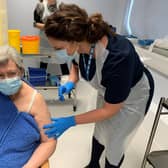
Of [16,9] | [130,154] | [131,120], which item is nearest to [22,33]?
[16,9]

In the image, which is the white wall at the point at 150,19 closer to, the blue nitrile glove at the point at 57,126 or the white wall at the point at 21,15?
the white wall at the point at 21,15

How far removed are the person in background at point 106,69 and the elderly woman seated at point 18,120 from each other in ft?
0.25

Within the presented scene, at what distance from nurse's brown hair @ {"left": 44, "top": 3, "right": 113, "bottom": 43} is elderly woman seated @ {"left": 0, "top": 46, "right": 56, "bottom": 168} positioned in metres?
0.24

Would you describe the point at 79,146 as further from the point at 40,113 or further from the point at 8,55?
the point at 8,55

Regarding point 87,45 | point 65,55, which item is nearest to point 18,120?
point 87,45

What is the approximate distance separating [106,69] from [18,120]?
0.52 m

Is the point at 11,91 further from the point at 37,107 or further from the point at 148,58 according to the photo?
the point at 148,58

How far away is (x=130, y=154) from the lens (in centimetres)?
217

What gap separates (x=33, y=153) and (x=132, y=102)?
2.18ft

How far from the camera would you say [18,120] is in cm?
117

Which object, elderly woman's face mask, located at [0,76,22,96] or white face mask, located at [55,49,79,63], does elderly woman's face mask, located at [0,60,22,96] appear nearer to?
elderly woman's face mask, located at [0,76,22,96]

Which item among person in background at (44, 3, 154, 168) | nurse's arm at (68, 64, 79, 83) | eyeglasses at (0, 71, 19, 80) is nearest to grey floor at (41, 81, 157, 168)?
person in background at (44, 3, 154, 168)

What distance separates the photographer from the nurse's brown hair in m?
1.10

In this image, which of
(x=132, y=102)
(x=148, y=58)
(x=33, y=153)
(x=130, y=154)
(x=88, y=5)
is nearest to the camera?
(x=33, y=153)
